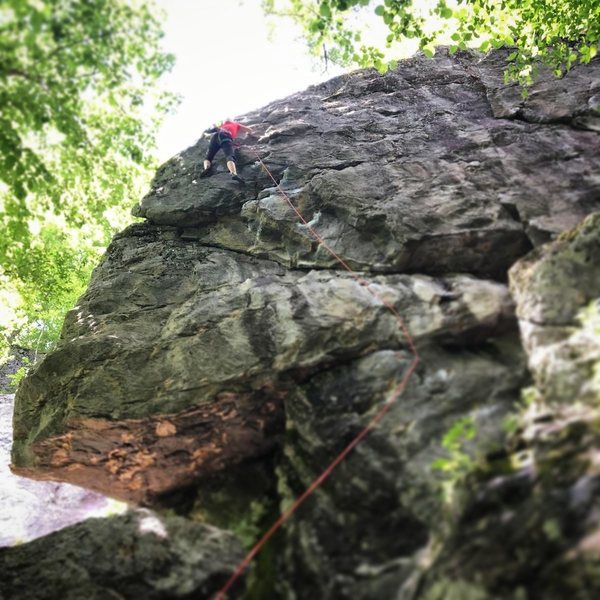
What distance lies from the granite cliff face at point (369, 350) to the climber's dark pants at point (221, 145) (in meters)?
0.38

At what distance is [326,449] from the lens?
5484 millimetres

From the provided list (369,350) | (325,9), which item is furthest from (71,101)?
(369,350)

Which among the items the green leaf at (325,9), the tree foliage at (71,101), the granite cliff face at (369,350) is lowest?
the granite cliff face at (369,350)

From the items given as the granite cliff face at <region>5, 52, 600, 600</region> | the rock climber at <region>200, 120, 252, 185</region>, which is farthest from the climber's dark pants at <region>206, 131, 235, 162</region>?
the granite cliff face at <region>5, 52, 600, 600</region>

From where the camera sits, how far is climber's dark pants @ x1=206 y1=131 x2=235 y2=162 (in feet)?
32.3

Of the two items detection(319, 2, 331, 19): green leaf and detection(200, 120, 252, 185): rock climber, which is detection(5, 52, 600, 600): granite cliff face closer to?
detection(200, 120, 252, 185): rock climber

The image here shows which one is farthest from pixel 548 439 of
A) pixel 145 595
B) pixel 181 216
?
pixel 181 216

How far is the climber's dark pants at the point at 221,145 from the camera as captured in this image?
9836 millimetres

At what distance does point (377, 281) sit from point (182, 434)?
12.8 feet

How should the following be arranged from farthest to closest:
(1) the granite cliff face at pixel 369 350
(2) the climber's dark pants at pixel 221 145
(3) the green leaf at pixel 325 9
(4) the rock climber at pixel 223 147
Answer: (2) the climber's dark pants at pixel 221 145 < (4) the rock climber at pixel 223 147 < (3) the green leaf at pixel 325 9 < (1) the granite cliff face at pixel 369 350

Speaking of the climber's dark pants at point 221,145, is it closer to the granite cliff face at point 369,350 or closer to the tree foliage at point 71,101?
the granite cliff face at point 369,350

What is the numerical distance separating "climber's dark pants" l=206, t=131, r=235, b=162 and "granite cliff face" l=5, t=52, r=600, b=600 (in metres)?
0.38

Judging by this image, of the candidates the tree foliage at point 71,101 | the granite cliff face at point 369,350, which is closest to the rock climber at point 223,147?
the granite cliff face at point 369,350

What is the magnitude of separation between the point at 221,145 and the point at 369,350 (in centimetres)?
632
